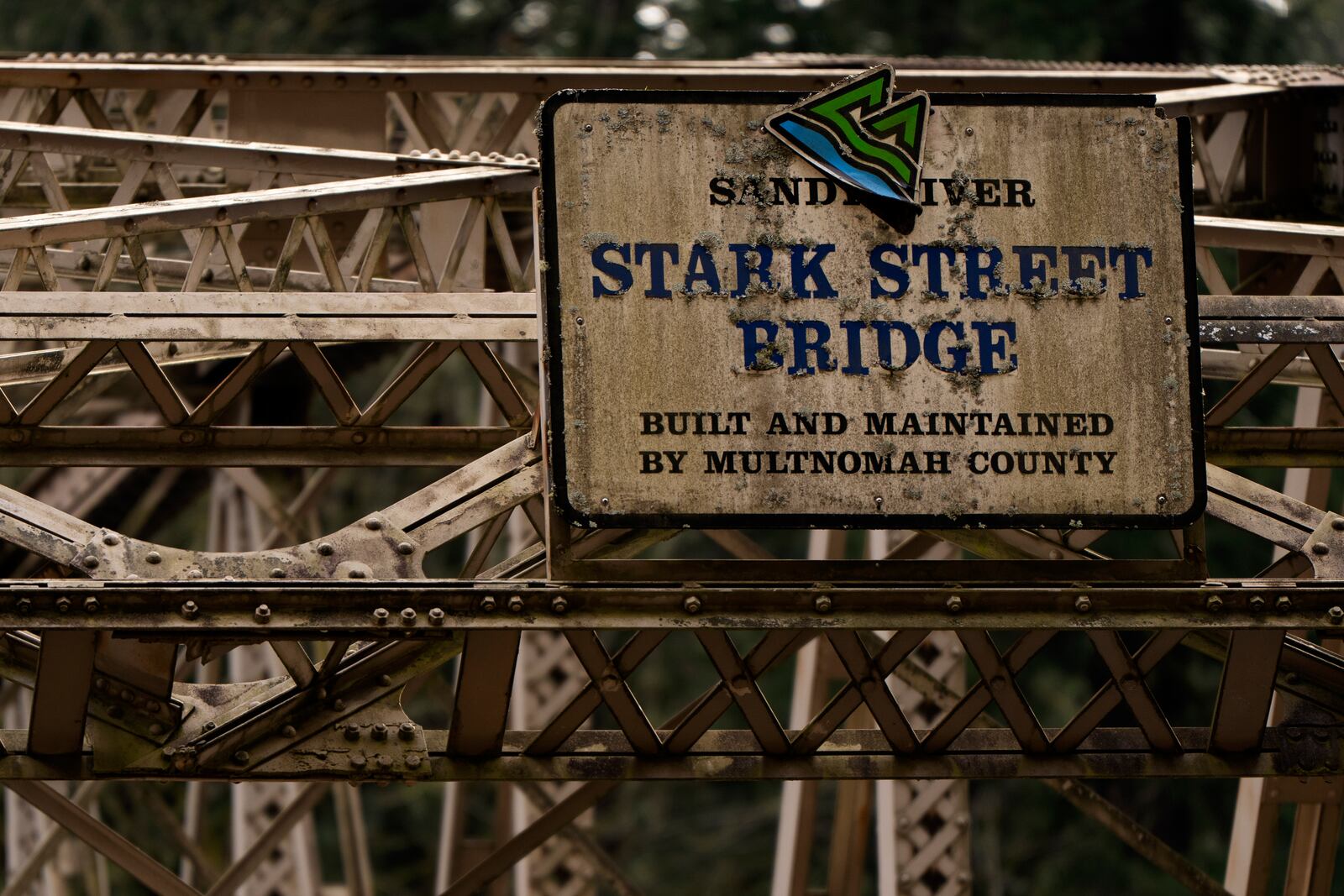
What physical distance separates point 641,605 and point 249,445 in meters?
3.41

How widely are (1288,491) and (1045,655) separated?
55.3 feet

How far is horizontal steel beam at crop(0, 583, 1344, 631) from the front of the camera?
8438mm

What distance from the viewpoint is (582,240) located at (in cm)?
885

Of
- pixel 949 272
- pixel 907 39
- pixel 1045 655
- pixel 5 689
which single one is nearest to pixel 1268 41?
pixel 907 39

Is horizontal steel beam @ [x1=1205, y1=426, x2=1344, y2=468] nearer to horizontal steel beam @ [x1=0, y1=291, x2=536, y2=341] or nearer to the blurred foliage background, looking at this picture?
horizontal steel beam @ [x1=0, y1=291, x2=536, y2=341]

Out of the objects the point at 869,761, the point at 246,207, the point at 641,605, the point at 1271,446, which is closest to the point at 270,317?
the point at 246,207

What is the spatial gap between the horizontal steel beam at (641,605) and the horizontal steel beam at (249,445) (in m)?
2.52

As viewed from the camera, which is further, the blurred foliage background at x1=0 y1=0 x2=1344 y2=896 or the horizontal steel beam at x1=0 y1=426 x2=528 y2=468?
the blurred foliage background at x1=0 y1=0 x2=1344 y2=896

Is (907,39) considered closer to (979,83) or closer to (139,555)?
(979,83)

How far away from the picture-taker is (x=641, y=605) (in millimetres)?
8688

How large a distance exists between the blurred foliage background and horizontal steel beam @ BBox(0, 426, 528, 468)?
17.5 metres

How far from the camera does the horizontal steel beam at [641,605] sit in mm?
8438

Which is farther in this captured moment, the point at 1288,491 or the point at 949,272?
the point at 1288,491

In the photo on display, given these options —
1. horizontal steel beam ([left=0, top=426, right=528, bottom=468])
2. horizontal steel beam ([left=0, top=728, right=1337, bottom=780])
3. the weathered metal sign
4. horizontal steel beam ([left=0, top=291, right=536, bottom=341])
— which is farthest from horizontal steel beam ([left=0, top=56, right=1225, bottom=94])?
horizontal steel beam ([left=0, top=728, right=1337, bottom=780])
